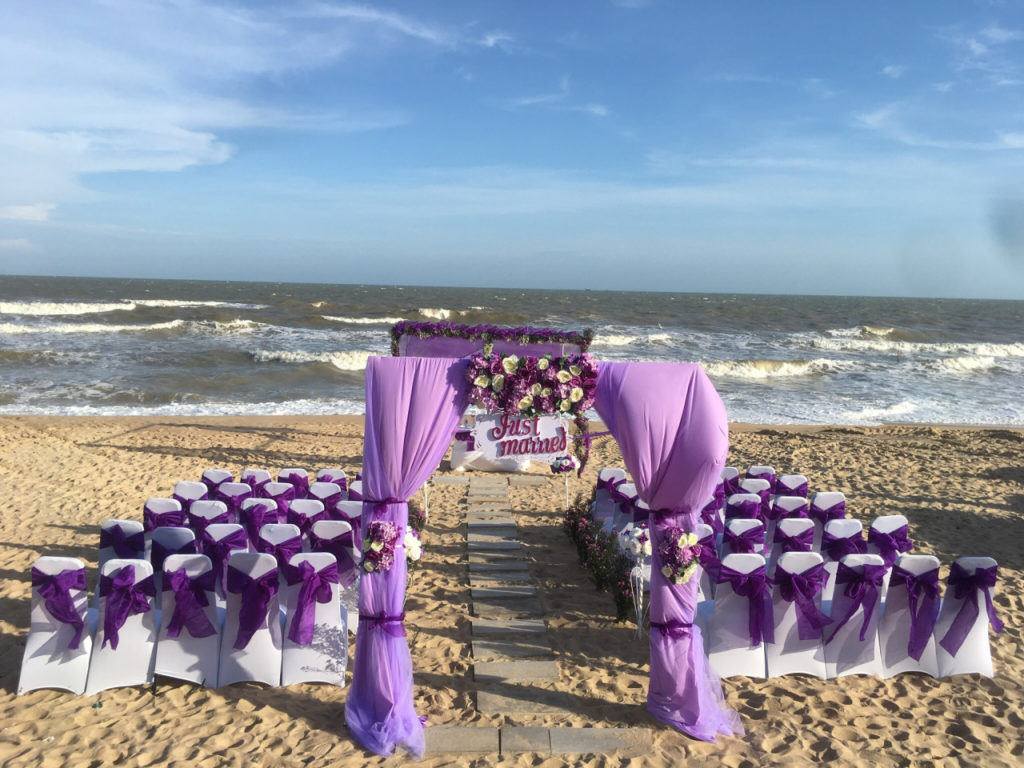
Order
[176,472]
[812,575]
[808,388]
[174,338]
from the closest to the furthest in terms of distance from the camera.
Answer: [812,575], [176,472], [808,388], [174,338]

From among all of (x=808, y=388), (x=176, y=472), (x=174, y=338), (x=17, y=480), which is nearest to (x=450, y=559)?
(x=176, y=472)

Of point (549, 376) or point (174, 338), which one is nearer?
point (549, 376)

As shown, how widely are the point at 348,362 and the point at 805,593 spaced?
2072 cm

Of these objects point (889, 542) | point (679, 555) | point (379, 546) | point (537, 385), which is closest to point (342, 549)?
point (379, 546)

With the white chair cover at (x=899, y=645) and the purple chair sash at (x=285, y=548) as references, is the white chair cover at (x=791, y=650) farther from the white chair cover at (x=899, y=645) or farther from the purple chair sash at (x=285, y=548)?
the purple chair sash at (x=285, y=548)

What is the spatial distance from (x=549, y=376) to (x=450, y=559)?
362 cm

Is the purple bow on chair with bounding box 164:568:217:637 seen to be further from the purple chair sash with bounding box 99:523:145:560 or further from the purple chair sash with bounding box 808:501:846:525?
the purple chair sash with bounding box 808:501:846:525

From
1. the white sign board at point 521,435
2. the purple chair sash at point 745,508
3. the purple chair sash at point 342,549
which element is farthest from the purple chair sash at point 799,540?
the purple chair sash at point 342,549

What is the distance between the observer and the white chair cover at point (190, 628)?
486 centimetres

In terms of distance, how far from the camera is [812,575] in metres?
5.04

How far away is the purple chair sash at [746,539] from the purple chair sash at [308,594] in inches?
132

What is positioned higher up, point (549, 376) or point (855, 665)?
point (549, 376)

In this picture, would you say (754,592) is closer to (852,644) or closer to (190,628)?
(852,644)

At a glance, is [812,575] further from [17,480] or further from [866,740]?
[17,480]
